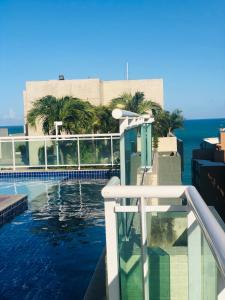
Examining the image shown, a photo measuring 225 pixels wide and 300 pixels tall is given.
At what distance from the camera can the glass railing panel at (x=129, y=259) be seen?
2.60 meters

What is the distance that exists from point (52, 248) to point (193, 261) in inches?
179

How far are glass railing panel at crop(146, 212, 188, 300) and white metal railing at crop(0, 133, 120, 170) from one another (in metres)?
13.5

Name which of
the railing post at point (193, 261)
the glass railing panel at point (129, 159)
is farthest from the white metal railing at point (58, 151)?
the railing post at point (193, 261)

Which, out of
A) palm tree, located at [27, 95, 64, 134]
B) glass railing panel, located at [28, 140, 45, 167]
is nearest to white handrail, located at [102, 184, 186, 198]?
glass railing panel, located at [28, 140, 45, 167]

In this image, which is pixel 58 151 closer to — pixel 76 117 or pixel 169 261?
pixel 76 117

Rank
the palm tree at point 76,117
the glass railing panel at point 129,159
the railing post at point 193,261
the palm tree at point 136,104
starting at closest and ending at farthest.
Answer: the railing post at point 193,261 < the glass railing panel at point 129,159 < the palm tree at point 76,117 < the palm tree at point 136,104

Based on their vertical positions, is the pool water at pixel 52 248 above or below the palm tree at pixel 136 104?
below

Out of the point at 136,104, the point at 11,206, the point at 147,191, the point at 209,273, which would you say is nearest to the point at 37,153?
the point at 11,206

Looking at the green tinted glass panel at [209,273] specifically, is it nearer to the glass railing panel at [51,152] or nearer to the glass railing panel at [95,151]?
the glass railing panel at [95,151]

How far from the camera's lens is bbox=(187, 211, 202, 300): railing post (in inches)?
83.8

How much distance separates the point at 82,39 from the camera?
3491cm

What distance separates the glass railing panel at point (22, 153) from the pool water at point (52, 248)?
5823 millimetres

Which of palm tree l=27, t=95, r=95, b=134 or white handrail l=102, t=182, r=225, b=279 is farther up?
palm tree l=27, t=95, r=95, b=134

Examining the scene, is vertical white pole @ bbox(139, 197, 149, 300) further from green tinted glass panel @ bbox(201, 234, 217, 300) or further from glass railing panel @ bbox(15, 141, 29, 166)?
glass railing panel @ bbox(15, 141, 29, 166)
